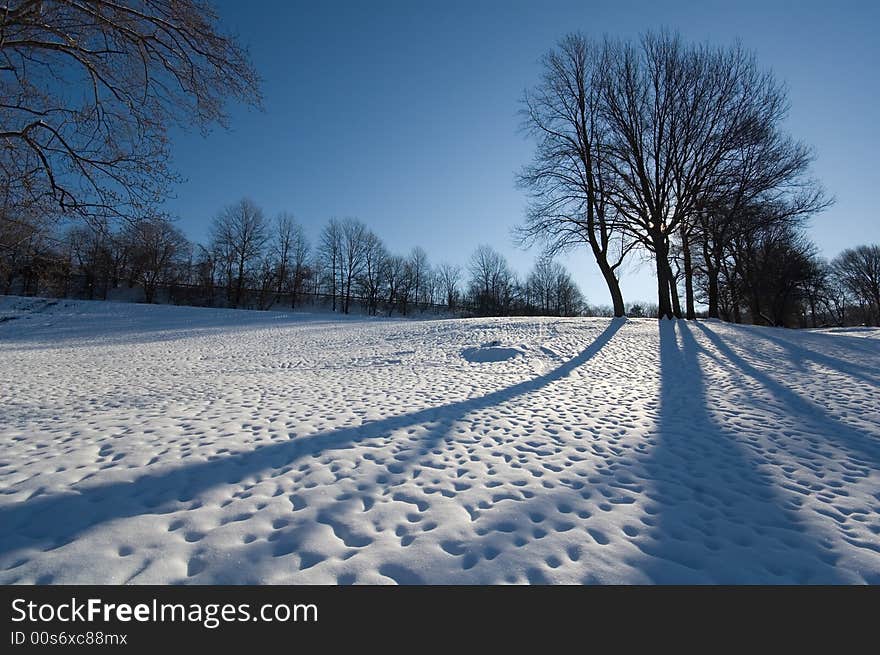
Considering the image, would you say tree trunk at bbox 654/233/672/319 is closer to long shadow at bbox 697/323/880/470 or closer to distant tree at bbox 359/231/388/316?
long shadow at bbox 697/323/880/470

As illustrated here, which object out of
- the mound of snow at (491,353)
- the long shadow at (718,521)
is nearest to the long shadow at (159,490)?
the long shadow at (718,521)

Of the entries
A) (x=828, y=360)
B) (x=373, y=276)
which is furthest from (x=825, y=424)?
(x=373, y=276)

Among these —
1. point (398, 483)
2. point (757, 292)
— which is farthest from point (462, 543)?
→ point (757, 292)

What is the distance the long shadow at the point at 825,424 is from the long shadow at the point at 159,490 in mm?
5010

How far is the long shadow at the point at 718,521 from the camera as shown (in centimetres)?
231

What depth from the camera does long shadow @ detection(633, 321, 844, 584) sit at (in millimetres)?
2307

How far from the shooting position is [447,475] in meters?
3.75

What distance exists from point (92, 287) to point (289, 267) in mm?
19812

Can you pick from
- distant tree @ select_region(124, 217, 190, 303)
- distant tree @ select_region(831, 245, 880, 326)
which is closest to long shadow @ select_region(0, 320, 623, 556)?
distant tree @ select_region(124, 217, 190, 303)

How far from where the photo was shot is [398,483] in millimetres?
3578

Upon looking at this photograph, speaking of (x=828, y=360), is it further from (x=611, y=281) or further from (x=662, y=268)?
(x=611, y=281)

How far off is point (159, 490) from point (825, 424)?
8.43 m
